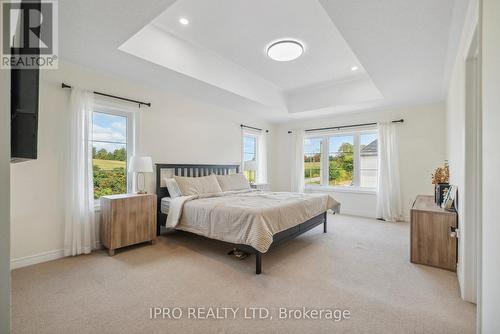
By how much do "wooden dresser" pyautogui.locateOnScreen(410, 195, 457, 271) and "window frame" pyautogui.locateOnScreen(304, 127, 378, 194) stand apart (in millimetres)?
2559

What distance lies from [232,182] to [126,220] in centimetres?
194

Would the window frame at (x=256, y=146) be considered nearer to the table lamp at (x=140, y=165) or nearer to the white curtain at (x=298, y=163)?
the white curtain at (x=298, y=163)

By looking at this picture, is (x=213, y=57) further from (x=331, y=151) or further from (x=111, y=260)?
(x=331, y=151)

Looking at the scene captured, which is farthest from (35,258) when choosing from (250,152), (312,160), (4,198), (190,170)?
(312,160)

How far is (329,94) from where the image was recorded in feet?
15.0

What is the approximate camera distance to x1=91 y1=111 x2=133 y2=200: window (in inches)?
128

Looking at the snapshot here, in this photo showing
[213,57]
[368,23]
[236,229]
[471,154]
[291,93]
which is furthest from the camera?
[291,93]

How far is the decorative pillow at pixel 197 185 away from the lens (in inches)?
143

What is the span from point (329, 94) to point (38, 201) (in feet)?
15.9

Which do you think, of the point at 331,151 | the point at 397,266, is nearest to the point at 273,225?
the point at 397,266

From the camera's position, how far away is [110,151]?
3395 millimetres

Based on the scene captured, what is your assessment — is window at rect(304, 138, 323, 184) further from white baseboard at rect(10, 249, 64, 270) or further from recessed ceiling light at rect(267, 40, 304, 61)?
white baseboard at rect(10, 249, 64, 270)

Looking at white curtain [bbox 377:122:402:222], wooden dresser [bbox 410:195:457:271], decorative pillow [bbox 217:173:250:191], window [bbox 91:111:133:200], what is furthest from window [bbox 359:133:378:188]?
window [bbox 91:111:133:200]
